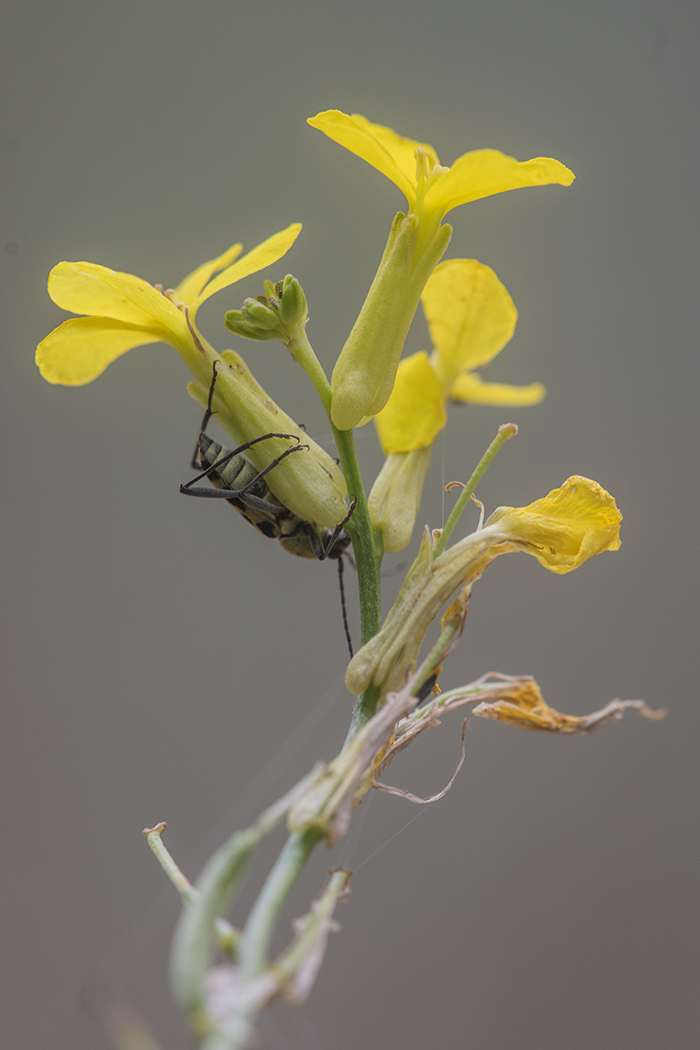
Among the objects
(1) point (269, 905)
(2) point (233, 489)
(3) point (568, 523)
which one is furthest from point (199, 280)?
(1) point (269, 905)

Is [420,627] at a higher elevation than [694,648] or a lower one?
higher

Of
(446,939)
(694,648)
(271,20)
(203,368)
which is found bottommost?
(446,939)

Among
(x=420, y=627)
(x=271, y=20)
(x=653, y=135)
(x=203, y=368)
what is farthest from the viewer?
(x=653, y=135)

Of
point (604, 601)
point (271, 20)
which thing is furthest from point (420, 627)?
point (271, 20)

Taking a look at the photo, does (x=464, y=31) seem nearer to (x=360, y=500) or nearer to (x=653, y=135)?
(x=653, y=135)

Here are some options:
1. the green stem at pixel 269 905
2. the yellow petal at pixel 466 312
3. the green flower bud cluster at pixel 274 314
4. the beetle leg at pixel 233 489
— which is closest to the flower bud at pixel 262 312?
the green flower bud cluster at pixel 274 314

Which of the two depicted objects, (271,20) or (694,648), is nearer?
(271,20)

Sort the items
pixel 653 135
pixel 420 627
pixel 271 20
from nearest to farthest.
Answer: pixel 420 627 → pixel 271 20 → pixel 653 135

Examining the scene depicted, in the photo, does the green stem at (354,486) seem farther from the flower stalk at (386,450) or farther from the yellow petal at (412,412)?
the yellow petal at (412,412)
